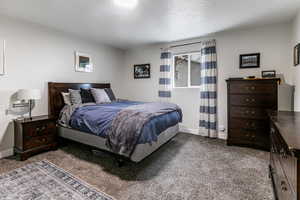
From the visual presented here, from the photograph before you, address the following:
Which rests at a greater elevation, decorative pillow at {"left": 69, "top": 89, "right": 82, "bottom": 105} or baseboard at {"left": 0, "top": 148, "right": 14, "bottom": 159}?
decorative pillow at {"left": 69, "top": 89, "right": 82, "bottom": 105}

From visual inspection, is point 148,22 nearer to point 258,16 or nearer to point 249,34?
point 258,16

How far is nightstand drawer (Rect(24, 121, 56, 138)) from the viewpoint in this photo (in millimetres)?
2635

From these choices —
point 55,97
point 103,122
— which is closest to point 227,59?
point 103,122

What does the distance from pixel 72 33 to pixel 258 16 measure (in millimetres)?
3707

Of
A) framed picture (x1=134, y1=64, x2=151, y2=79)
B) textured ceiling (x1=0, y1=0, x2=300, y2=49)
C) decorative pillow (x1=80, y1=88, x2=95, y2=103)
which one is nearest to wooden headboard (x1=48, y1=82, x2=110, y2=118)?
decorative pillow (x1=80, y1=88, x2=95, y2=103)

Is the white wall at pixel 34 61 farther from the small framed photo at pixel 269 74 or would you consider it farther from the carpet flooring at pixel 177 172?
the small framed photo at pixel 269 74

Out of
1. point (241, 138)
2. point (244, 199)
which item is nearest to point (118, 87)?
point (241, 138)

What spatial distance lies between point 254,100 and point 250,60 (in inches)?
36.0

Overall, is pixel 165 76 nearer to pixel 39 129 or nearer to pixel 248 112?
pixel 248 112

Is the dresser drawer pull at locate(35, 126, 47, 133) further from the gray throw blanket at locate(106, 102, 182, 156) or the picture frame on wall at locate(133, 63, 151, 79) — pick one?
the picture frame on wall at locate(133, 63, 151, 79)

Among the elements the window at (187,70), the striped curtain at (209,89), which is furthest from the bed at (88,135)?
the window at (187,70)

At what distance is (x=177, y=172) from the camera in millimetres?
2189

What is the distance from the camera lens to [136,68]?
16.1 ft

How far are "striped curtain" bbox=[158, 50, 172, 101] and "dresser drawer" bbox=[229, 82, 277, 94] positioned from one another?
5.23 ft
